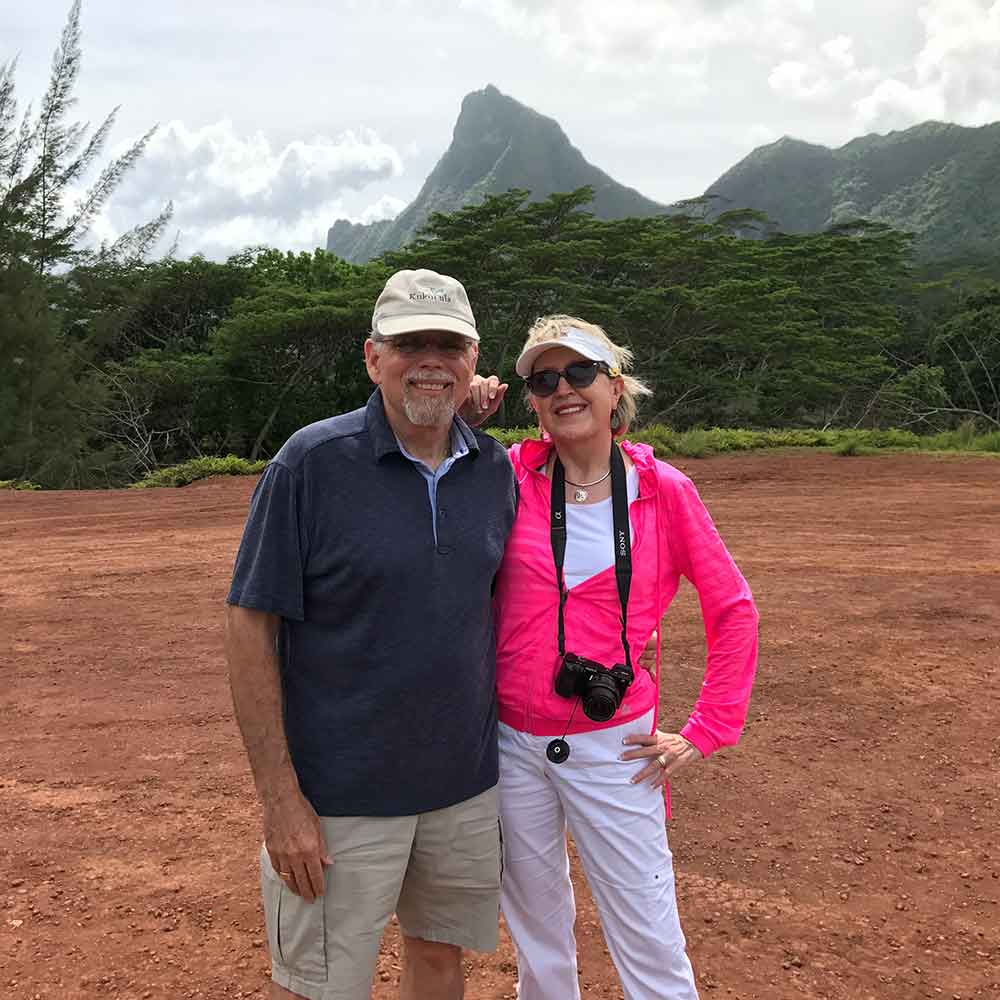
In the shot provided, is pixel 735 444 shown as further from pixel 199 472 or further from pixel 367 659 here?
pixel 367 659

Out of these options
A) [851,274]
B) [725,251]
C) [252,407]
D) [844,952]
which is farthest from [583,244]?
[844,952]

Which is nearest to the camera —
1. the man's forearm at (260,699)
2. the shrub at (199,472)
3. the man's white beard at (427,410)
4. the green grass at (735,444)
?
the man's forearm at (260,699)

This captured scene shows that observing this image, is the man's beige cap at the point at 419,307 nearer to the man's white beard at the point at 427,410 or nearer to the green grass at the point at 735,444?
the man's white beard at the point at 427,410

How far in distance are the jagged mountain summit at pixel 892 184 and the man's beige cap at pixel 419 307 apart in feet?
242

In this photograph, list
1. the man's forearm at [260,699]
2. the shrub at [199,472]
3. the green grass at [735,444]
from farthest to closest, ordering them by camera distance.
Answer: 1. the shrub at [199,472]
2. the green grass at [735,444]
3. the man's forearm at [260,699]

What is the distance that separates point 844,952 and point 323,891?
5.98ft

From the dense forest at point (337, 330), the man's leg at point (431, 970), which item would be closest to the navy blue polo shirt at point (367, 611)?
the man's leg at point (431, 970)

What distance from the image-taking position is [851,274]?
33031 millimetres

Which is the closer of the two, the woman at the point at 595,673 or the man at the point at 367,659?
the man at the point at 367,659

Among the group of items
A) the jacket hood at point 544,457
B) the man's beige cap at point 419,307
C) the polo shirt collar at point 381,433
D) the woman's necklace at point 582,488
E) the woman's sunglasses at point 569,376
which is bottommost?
the woman's necklace at point 582,488

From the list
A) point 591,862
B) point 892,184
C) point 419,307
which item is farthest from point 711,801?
point 892,184

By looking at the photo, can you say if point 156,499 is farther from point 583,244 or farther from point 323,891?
point 583,244

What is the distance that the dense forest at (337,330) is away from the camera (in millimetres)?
21438

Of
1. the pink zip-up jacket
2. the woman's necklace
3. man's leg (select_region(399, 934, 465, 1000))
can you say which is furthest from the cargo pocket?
the woman's necklace
